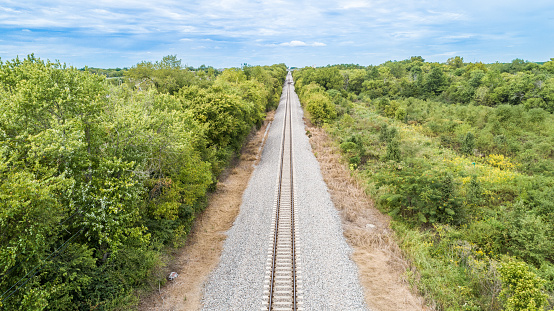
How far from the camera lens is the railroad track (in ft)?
39.1

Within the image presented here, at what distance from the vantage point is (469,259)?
1350 centimetres

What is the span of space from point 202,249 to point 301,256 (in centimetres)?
564

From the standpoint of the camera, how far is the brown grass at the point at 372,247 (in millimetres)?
11938

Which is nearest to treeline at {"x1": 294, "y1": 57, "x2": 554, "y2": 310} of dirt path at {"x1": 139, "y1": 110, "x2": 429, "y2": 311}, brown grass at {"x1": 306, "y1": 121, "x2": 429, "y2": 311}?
brown grass at {"x1": 306, "y1": 121, "x2": 429, "y2": 311}

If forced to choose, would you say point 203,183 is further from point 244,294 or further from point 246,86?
point 246,86

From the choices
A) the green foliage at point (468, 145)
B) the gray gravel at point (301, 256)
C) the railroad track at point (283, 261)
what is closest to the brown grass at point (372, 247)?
the gray gravel at point (301, 256)

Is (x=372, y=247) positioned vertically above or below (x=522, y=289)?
below

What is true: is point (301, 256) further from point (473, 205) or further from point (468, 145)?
point (468, 145)

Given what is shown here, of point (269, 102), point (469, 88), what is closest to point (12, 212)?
point (269, 102)

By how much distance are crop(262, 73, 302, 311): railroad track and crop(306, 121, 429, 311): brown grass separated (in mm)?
3091

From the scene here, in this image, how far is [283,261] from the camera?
1433 centimetres

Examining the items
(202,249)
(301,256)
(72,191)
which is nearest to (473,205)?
(301,256)

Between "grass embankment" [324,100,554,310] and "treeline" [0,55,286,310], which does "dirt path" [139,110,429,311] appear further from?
"treeline" [0,55,286,310]

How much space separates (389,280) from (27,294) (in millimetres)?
13282
